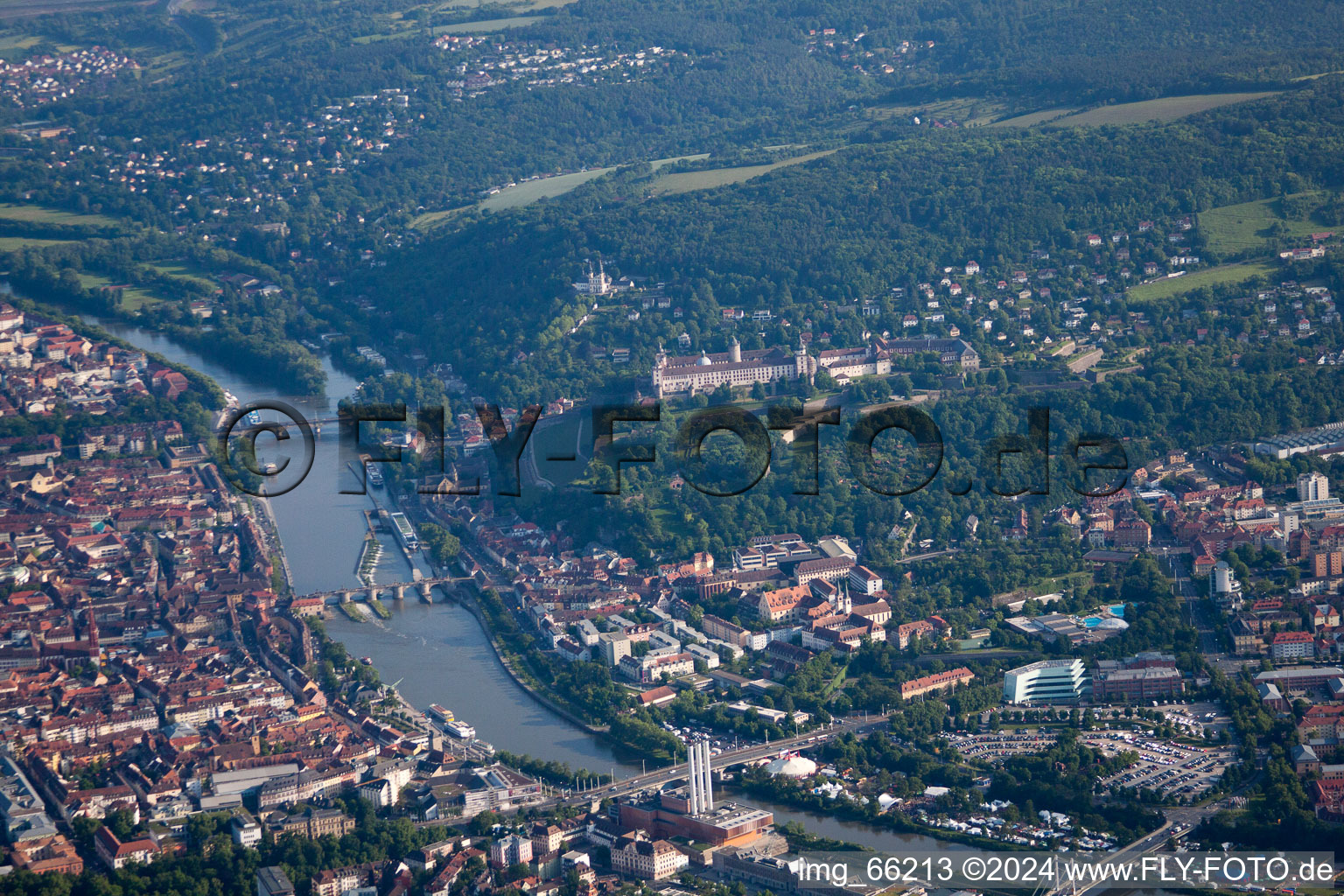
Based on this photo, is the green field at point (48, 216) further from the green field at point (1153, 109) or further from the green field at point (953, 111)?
the green field at point (1153, 109)

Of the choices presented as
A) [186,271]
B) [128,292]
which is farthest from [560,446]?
[186,271]

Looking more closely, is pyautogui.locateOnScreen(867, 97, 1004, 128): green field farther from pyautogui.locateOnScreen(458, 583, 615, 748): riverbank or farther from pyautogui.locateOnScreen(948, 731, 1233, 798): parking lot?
pyautogui.locateOnScreen(948, 731, 1233, 798): parking lot

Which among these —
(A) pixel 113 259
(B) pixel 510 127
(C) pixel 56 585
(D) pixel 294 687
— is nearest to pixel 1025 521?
(D) pixel 294 687

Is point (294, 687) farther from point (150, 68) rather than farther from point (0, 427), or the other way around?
point (150, 68)

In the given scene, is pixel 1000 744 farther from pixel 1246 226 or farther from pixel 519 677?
pixel 1246 226

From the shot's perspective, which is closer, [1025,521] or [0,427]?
A: [1025,521]

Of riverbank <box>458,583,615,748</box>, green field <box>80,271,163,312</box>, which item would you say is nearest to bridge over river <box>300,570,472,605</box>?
riverbank <box>458,583,615,748</box>
